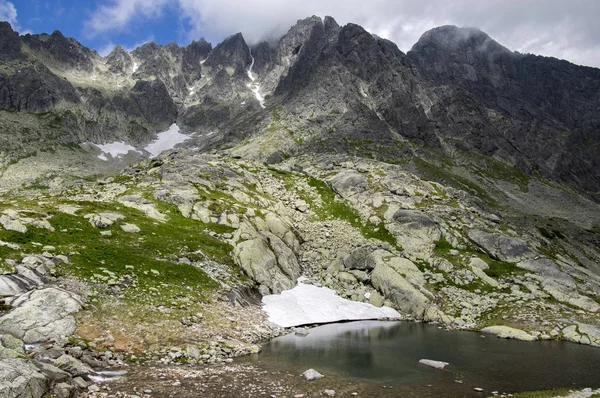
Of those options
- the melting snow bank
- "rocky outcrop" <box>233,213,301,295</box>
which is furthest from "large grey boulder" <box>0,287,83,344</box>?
"rocky outcrop" <box>233,213,301,295</box>

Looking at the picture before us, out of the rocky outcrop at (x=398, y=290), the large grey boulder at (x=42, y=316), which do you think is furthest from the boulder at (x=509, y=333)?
the large grey boulder at (x=42, y=316)

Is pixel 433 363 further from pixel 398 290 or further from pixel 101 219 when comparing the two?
pixel 101 219

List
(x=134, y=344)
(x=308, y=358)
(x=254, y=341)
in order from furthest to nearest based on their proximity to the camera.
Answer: (x=254, y=341) → (x=308, y=358) → (x=134, y=344)

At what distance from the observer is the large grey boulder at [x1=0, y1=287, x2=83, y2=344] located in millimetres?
27172

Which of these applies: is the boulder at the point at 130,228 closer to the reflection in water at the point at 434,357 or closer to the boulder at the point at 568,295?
the reflection in water at the point at 434,357

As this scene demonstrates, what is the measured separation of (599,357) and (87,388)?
156 ft

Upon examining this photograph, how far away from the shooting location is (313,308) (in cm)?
5434

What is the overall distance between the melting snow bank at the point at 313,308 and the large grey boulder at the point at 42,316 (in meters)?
22.7

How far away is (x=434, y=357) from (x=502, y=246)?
156ft

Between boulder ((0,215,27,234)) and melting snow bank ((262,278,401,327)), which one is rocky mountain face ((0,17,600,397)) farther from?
melting snow bank ((262,278,401,327))

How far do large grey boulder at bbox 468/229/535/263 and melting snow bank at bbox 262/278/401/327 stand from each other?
28783mm

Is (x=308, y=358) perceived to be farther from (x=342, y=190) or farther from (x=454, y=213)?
(x=342, y=190)

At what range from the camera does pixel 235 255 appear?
59219 mm

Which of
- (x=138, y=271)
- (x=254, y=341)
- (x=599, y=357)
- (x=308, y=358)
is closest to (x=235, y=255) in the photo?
(x=138, y=271)
